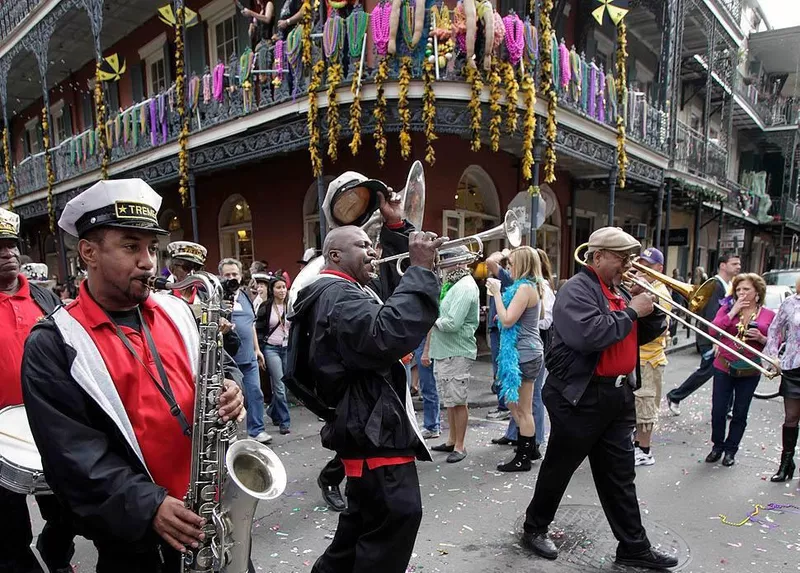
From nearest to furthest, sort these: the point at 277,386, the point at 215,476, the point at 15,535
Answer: the point at 215,476 → the point at 15,535 → the point at 277,386

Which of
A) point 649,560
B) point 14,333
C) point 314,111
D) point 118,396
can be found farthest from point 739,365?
point 314,111

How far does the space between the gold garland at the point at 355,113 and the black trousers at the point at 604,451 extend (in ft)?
17.9

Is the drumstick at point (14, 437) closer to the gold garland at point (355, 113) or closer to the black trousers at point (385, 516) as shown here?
the black trousers at point (385, 516)

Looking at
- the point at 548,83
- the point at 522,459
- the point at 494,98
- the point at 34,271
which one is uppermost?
the point at 548,83

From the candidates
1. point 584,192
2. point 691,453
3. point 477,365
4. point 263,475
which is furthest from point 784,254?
point 263,475

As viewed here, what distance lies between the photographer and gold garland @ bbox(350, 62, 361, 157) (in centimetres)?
746

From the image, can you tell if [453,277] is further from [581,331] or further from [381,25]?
[381,25]

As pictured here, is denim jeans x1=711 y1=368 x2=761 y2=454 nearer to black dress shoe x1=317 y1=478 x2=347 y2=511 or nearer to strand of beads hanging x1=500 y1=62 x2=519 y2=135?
black dress shoe x1=317 y1=478 x2=347 y2=511

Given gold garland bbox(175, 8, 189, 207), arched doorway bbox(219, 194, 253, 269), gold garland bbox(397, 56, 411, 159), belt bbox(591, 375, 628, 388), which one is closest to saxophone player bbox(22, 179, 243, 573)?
belt bbox(591, 375, 628, 388)

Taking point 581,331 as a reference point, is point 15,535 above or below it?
below

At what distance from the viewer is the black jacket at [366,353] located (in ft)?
6.84

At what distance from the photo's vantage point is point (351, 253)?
8.05ft

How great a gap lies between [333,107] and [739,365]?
6470mm

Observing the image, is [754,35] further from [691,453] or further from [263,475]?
[263,475]
